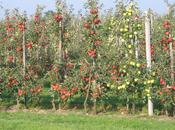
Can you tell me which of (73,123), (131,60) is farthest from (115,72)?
(73,123)

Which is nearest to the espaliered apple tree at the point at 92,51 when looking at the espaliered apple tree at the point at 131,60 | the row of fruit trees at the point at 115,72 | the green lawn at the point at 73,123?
the row of fruit trees at the point at 115,72

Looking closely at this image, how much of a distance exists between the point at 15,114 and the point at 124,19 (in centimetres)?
Result: 432

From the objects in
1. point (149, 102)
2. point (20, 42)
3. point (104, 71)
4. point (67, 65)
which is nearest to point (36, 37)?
point (20, 42)

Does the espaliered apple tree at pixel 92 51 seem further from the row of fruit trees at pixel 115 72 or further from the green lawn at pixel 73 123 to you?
the green lawn at pixel 73 123

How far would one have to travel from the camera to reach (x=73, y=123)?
35.6 ft

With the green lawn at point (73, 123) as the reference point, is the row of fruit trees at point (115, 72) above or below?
above

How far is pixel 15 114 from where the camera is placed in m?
12.6

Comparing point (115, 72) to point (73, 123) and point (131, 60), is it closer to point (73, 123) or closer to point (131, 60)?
point (131, 60)

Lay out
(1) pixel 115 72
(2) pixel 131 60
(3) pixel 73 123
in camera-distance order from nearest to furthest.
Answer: (3) pixel 73 123 → (2) pixel 131 60 → (1) pixel 115 72

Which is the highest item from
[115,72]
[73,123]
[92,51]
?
[92,51]

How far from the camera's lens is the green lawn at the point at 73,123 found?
9.93 metres

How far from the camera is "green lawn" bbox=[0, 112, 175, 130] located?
9.93 metres

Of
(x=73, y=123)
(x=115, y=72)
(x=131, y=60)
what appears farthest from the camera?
(x=115, y=72)

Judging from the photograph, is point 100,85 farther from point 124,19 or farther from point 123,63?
point 124,19
